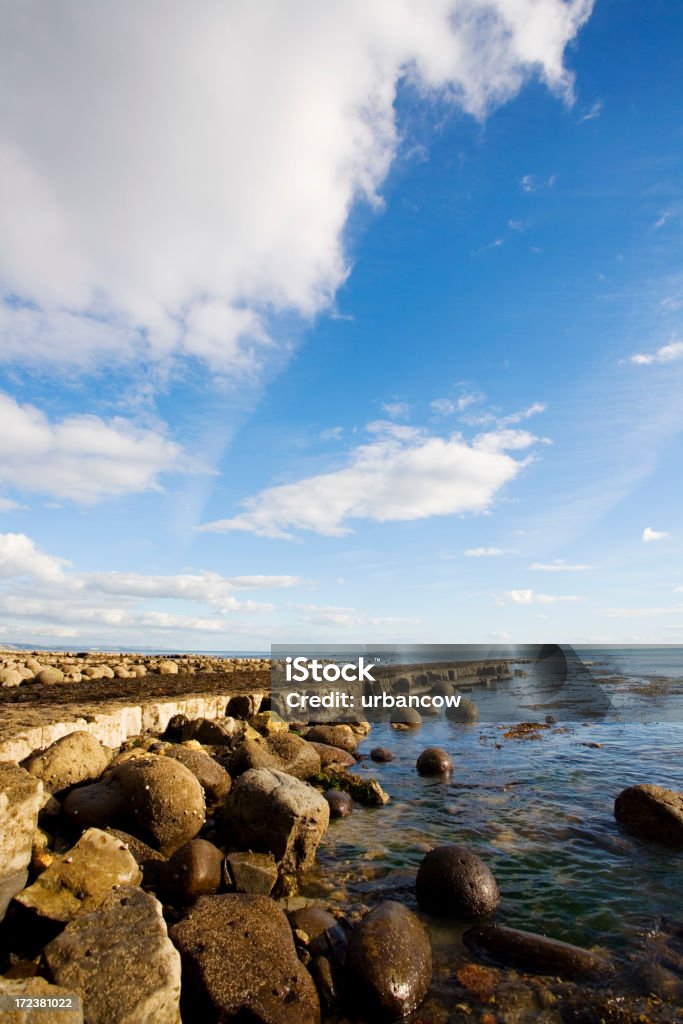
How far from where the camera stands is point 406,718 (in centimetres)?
2523

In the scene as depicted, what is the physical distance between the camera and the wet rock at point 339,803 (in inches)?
442

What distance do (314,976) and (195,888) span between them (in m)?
2.13

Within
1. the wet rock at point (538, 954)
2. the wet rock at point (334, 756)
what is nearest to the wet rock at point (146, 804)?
the wet rock at point (538, 954)

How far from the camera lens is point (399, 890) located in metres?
7.85

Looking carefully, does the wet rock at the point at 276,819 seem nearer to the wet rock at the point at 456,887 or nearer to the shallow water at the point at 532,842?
the shallow water at the point at 532,842

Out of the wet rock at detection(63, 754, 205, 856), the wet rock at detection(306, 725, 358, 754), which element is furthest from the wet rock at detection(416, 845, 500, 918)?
the wet rock at detection(306, 725, 358, 754)

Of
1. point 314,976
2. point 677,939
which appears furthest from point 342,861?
point 677,939

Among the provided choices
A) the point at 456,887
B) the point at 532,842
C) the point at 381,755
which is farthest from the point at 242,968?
the point at 381,755

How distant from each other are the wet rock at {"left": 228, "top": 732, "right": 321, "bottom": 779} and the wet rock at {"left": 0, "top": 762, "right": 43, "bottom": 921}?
5.52m

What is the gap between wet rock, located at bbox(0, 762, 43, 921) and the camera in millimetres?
5820

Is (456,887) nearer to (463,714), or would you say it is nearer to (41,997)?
(41,997)

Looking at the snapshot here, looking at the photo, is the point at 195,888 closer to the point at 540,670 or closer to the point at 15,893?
the point at 15,893

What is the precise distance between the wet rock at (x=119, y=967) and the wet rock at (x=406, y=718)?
20.7 metres

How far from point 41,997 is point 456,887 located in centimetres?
526
